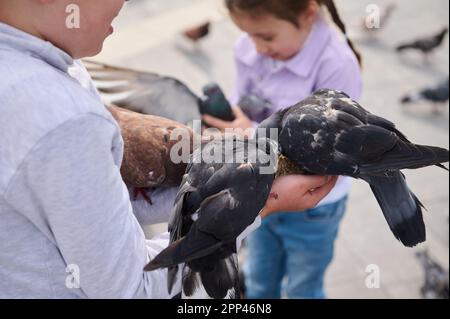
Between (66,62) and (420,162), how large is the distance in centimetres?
89

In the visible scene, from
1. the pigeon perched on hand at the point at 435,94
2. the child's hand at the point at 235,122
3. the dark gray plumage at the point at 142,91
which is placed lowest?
the pigeon perched on hand at the point at 435,94

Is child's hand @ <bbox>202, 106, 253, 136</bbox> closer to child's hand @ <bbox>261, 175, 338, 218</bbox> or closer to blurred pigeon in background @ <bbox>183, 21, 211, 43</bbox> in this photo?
child's hand @ <bbox>261, 175, 338, 218</bbox>

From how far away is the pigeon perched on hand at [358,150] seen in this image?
1576mm

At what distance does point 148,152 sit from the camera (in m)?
1.72

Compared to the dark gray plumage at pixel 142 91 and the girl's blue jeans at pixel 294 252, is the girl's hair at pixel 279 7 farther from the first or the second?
the girl's blue jeans at pixel 294 252

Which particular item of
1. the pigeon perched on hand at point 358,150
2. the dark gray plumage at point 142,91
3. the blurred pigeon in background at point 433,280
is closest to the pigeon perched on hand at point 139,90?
the dark gray plumage at point 142,91

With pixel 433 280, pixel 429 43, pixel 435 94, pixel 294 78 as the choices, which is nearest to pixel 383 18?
pixel 429 43

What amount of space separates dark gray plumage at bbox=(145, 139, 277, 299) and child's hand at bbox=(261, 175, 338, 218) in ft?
0.36

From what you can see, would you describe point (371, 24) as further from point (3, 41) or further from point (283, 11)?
point (3, 41)

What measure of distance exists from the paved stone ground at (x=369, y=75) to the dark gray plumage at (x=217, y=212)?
201 centimetres

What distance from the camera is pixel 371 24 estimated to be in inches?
98.5

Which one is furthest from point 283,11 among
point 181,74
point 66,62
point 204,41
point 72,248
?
point 204,41

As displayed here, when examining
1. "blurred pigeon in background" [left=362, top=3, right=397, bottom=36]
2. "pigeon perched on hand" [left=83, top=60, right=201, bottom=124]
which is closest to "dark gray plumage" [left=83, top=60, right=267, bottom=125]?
"pigeon perched on hand" [left=83, top=60, right=201, bottom=124]

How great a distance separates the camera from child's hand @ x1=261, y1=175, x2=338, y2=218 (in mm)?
1625
